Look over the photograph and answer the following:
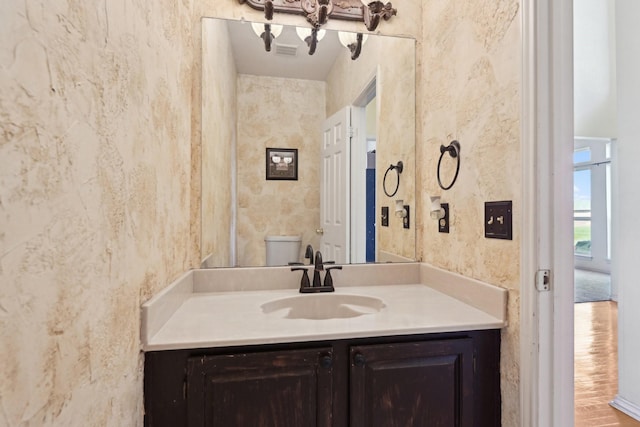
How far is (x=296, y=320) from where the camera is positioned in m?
1.15

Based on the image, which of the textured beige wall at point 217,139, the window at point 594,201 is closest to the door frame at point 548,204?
the textured beige wall at point 217,139

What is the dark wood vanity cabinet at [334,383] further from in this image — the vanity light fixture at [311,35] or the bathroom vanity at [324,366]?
the vanity light fixture at [311,35]

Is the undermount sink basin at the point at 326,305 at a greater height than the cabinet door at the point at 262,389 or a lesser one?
greater

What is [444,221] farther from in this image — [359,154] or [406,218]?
[359,154]

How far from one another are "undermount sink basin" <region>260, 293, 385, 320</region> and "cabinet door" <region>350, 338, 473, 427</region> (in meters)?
0.34

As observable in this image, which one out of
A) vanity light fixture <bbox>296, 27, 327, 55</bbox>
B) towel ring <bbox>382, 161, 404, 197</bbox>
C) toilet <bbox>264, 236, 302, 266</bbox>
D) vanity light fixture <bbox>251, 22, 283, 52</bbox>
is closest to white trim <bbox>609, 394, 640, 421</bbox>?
towel ring <bbox>382, 161, 404, 197</bbox>

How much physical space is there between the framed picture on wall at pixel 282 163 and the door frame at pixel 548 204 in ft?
3.39

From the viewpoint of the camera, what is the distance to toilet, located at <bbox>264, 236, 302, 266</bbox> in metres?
1.66

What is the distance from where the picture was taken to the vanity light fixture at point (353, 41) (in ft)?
5.66

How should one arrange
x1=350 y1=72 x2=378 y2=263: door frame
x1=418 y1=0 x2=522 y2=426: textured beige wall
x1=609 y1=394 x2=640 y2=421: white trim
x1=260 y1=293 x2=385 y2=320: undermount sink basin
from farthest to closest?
x1=609 y1=394 x2=640 y2=421: white trim
x1=350 y1=72 x2=378 y2=263: door frame
x1=260 y1=293 x2=385 y2=320: undermount sink basin
x1=418 y1=0 x2=522 y2=426: textured beige wall

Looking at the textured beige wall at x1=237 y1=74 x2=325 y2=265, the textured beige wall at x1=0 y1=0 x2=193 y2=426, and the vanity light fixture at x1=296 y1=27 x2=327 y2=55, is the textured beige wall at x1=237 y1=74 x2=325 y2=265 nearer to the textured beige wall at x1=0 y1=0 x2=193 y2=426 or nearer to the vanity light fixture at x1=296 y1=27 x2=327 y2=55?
the vanity light fixture at x1=296 y1=27 x2=327 y2=55

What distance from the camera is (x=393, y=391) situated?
1073mm

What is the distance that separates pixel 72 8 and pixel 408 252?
5.09ft

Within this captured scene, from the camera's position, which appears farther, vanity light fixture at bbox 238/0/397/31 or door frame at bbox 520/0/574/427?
vanity light fixture at bbox 238/0/397/31
